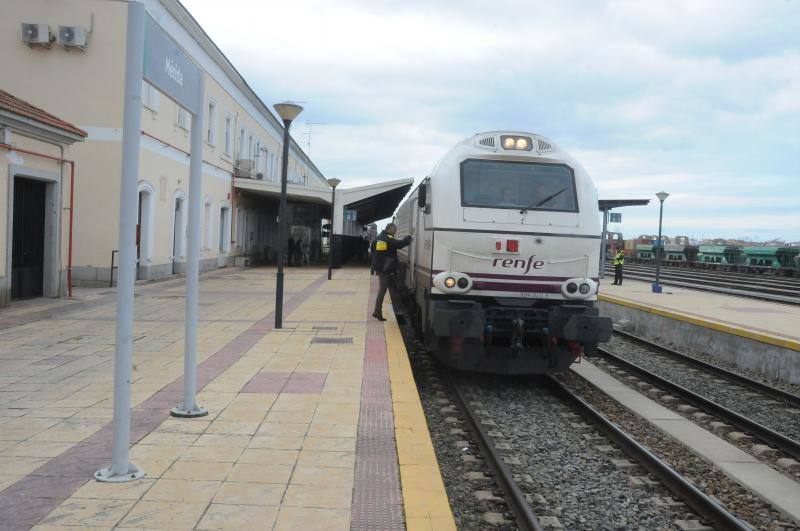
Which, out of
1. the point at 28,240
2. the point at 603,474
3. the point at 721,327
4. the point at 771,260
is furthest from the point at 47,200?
the point at 771,260

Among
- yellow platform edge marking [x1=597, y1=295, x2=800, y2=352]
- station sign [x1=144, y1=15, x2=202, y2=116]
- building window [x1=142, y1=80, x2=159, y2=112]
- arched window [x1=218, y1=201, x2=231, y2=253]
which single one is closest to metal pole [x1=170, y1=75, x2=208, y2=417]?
station sign [x1=144, y1=15, x2=202, y2=116]

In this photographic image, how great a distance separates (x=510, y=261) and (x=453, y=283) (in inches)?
29.6

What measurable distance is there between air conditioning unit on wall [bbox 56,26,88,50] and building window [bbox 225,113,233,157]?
397 inches

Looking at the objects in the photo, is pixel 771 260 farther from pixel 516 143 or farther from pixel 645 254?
pixel 516 143

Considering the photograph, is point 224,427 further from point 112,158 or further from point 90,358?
point 112,158

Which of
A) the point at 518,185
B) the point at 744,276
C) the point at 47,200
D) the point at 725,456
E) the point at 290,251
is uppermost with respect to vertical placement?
the point at 518,185

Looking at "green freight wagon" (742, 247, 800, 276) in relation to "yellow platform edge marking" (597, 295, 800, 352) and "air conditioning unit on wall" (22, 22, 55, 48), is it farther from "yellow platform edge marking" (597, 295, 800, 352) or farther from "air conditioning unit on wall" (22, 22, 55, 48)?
"air conditioning unit on wall" (22, 22, 55, 48)

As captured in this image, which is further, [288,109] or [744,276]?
[744,276]

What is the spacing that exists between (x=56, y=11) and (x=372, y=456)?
16.5 meters

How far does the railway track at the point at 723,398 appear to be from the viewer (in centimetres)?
684

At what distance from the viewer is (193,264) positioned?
17.2 ft

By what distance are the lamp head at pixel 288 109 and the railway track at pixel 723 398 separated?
640 cm

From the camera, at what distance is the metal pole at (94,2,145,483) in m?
3.75

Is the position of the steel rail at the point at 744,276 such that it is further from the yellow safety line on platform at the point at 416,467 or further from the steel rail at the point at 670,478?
the yellow safety line on platform at the point at 416,467
